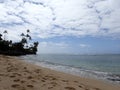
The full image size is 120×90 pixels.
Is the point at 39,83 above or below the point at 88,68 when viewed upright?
above

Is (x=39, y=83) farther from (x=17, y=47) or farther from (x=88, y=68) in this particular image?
(x=17, y=47)

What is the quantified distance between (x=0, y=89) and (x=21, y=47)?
97.0 m

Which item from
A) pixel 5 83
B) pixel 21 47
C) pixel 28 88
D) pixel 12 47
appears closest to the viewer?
pixel 28 88

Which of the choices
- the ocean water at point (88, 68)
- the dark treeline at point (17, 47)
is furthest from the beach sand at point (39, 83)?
the dark treeline at point (17, 47)

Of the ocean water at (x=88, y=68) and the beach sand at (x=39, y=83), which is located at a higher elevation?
the beach sand at (x=39, y=83)

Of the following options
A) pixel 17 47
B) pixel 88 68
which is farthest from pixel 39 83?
pixel 17 47

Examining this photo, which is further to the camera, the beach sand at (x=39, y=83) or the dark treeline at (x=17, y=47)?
the dark treeline at (x=17, y=47)

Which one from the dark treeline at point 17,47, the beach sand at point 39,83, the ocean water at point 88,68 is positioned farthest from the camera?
the dark treeline at point 17,47

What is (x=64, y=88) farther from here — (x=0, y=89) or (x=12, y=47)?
(x=12, y=47)

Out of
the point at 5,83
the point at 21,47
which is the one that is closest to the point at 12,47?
the point at 21,47

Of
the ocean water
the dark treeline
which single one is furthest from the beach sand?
the dark treeline

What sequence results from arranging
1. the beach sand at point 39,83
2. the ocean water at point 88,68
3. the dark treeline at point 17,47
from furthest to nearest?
the dark treeline at point 17,47 < the ocean water at point 88,68 < the beach sand at point 39,83

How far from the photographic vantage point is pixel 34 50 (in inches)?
4697

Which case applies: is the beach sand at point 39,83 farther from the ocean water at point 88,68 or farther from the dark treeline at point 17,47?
the dark treeline at point 17,47
